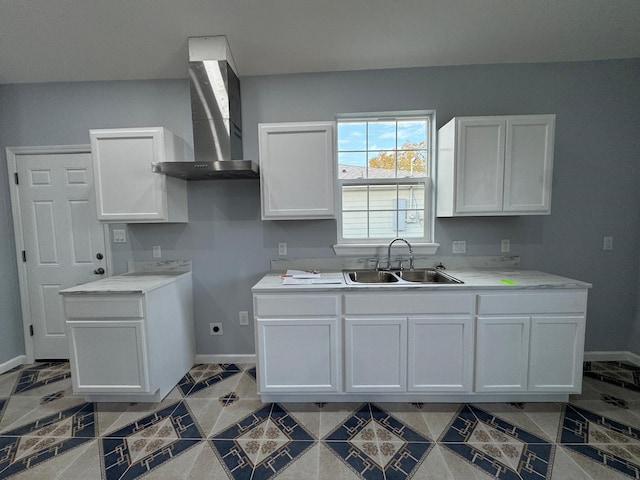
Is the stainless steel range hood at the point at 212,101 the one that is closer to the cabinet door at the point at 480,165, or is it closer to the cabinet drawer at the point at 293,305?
the cabinet drawer at the point at 293,305

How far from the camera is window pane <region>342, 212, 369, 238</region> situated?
2.57 metres

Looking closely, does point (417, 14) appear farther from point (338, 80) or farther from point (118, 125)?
point (118, 125)

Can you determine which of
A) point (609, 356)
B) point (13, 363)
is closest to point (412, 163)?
point (609, 356)

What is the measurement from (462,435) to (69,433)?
261 centimetres

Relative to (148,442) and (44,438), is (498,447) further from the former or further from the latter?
(44,438)

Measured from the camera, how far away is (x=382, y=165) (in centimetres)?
254

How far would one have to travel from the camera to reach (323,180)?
217 cm

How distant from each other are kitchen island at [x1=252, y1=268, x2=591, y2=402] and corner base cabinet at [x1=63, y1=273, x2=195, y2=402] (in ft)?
2.68

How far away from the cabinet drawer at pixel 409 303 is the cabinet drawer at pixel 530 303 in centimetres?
12

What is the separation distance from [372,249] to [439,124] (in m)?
1.31

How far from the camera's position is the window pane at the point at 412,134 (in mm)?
2500

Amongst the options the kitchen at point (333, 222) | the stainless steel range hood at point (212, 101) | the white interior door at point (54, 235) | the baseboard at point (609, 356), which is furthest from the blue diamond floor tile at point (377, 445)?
the white interior door at point (54, 235)

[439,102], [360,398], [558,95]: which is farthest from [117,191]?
[558,95]

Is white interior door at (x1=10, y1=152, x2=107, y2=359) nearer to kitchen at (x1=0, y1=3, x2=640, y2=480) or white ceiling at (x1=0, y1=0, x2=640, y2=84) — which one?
kitchen at (x1=0, y1=3, x2=640, y2=480)
